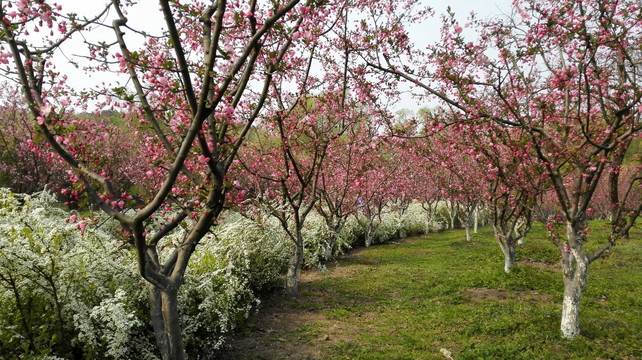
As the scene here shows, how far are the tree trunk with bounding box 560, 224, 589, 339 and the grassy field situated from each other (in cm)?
17

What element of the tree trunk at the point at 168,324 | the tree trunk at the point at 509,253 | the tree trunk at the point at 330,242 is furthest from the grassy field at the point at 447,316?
the tree trunk at the point at 168,324

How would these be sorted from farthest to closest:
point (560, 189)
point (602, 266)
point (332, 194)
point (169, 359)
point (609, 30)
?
point (332, 194) → point (602, 266) → point (560, 189) → point (609, 30) → point (169, 359)

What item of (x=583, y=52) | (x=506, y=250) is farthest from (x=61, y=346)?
(x=506, y=250)

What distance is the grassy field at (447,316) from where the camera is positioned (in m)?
5.33

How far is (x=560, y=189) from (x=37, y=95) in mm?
6347

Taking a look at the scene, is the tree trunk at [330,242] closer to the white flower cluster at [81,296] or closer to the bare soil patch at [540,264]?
the white flower cluster at [81,296]

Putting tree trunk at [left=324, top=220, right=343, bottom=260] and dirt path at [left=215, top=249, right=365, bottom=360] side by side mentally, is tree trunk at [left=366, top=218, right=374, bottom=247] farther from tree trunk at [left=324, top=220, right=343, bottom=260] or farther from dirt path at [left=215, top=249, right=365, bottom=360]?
dirt path at [left=215, top=249, right=365, bottom=360]

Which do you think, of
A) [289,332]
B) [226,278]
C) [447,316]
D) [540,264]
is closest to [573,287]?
[447,316]

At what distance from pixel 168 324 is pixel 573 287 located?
557 cm

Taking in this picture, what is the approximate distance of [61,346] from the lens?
391cm

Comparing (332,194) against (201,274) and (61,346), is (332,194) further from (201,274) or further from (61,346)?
(61,346)

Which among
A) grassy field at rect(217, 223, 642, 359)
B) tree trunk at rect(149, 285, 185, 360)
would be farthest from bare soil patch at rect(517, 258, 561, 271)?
tree trunk at rect(149, 285, 185, 360)

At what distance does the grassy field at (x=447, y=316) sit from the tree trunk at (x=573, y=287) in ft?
0.55

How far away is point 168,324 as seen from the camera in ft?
12.2
